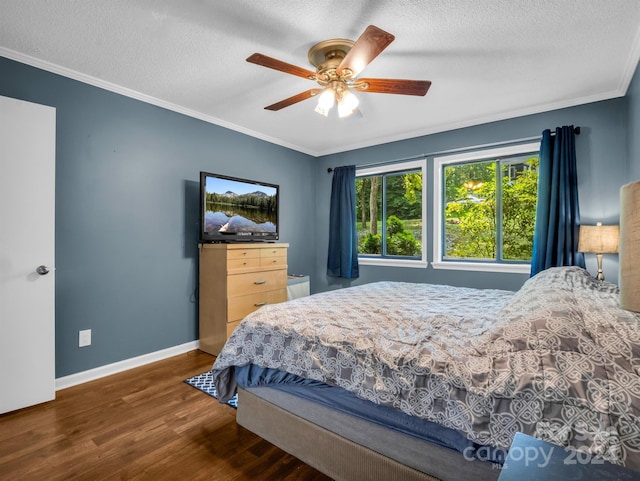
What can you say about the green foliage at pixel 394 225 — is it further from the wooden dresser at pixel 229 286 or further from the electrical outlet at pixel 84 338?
the electrical outlet at pixel 84 338

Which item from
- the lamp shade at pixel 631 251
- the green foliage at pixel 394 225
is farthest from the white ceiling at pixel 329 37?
the lamp shade at pixel 631 251

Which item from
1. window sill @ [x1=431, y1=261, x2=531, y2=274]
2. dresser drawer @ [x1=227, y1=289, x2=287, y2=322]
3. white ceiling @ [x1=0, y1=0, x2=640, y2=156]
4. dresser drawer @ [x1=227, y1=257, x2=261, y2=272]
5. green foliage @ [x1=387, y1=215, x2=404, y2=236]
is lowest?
dresser drawer @ [x1=227, y1=289, x2=287, y2=322]

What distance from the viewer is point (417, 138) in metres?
4.10

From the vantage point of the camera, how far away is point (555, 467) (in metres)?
0.63

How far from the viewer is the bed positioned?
1013mm

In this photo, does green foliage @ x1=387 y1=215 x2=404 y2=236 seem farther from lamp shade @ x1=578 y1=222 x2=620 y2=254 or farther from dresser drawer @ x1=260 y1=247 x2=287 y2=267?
lamp shade @ x1=578 y1=222 x2=620 y2=254

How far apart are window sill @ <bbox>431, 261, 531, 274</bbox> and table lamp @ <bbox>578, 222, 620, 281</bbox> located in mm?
665

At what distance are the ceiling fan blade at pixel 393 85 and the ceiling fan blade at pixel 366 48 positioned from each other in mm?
161

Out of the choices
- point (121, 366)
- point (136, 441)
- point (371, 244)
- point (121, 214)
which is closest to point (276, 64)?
point (121, 214)

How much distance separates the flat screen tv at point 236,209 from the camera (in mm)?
3330

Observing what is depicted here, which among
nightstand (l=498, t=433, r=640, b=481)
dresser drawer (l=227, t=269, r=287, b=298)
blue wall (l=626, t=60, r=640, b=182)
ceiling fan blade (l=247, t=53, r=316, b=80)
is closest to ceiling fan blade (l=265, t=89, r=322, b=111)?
ceiling fan blade (l=247, t=53, r=316, b=80)

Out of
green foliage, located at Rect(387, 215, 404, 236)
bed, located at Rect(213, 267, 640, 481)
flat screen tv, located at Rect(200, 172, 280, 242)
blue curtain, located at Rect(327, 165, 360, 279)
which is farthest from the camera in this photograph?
blue curtain, located at Rect(327, 165, 360, 279)

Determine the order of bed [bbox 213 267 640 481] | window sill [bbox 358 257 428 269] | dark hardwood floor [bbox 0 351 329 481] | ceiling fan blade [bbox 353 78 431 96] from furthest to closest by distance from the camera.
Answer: window sill [bbox 358 257 428 269] < ceiling fan blade [bbox 353 78 431 96] < dark hardwood floor [bbox 0 351 329 481] < bed [bbox 213 267 640 481]

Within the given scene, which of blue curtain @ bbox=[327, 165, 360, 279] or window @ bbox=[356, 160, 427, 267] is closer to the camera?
window @ bbox=[356, 160, 427, 267]
